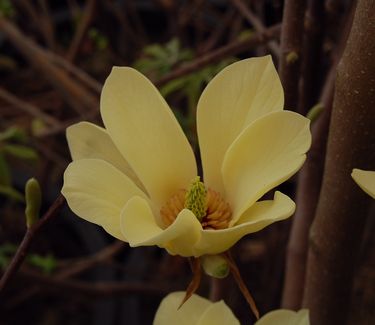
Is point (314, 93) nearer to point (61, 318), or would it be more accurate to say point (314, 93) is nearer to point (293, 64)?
point (293, 64)

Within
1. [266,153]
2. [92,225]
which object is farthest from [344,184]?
[92,225]

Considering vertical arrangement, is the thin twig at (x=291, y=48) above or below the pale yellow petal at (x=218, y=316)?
above

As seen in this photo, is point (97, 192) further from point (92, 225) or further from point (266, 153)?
point (92, 225)

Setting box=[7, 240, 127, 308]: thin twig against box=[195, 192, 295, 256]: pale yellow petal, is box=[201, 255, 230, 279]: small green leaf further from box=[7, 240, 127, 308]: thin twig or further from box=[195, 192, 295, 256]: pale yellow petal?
box=[7, 240, 127, 308]: thin twig

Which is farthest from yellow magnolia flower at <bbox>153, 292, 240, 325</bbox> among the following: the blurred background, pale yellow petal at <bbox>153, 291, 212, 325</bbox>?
the blurred background

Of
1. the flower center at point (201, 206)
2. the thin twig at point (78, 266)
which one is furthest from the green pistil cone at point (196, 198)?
the thin twig at point (78, 266)

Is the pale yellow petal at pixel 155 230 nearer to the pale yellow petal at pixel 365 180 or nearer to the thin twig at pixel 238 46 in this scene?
the pale yellow petal at pixel 365 180
